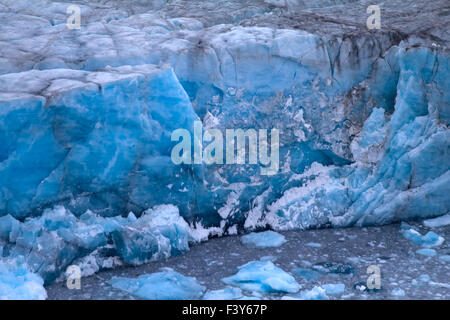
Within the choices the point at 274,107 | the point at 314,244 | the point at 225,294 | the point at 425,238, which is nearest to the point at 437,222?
the point at 425,238

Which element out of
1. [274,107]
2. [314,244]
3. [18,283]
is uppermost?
[274,107]

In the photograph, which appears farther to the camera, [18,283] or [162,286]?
[162,286]

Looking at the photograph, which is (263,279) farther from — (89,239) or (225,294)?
(89,239)

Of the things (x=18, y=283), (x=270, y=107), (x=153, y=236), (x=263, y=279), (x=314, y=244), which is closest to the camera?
(x=18, y=283)

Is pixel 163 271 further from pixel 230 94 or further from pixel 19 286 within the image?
pixel 230 94

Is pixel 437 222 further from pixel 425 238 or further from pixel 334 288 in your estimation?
pixel 334 288

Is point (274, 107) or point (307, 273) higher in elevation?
point (274, 107)

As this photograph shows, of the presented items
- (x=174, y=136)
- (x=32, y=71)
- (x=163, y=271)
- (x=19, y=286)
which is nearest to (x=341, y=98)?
(x=174, y=136)

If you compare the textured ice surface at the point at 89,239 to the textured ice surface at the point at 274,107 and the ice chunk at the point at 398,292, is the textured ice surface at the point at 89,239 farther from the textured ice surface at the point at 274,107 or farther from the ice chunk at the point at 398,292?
the ice chunk at the point at 398,292

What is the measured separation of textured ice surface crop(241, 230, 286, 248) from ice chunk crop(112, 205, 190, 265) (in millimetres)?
503

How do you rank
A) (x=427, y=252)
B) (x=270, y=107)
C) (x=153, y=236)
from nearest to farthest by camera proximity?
(x=153, y=236), (x=427, y=252), (x=270, y=107)

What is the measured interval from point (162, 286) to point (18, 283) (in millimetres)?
893

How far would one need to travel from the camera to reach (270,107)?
4.30 metres

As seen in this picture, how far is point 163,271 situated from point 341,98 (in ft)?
6.98
